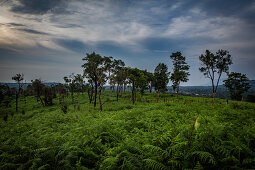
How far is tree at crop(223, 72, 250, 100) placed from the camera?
46831mm

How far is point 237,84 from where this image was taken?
48.1 meters

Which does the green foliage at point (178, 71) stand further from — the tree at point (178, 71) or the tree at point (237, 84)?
the tree at point (237, 84)

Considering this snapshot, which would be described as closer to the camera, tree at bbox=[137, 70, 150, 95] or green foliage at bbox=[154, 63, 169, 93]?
tree at bbox=[137, 70, 150, 95]

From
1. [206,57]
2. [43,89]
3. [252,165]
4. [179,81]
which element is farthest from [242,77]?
[43,89]

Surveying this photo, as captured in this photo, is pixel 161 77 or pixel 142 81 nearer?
pixel 142 81

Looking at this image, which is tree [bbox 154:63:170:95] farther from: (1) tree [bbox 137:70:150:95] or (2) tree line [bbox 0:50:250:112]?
(1) tree [bbox 137:70:150:95]

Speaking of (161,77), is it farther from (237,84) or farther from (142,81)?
(237,84)

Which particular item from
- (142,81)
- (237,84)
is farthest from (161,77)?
(237,84)

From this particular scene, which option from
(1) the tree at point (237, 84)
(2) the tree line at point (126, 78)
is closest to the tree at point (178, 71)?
(2) the tree line at point (126, 78)

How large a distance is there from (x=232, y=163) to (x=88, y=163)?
479cm

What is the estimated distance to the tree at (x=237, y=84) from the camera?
4683cm

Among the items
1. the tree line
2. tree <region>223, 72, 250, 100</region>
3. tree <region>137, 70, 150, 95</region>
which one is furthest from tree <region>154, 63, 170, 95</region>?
tree <region>223, 72, 250, 100</region>

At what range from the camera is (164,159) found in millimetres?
3717

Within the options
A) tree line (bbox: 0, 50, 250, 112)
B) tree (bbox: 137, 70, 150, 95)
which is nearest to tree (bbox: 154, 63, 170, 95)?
tree line (bbox: 0, 50, 250, 112)
